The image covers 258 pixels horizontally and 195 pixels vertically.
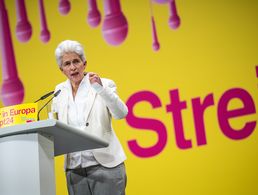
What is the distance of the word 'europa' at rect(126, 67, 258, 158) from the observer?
3.07 metres

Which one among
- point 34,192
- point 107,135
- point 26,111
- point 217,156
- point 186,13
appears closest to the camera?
point 34,192

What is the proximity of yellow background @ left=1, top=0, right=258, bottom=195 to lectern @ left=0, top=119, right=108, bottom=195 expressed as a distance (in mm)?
1706

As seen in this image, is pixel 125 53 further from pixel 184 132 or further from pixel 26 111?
pixel 26 111

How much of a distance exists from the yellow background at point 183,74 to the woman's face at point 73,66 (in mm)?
1093

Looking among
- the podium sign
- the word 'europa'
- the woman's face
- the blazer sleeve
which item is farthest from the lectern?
the word 'europa'

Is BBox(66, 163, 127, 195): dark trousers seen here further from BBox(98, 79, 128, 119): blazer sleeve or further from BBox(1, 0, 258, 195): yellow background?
BBox(1, 0, 258, 195): yellow background

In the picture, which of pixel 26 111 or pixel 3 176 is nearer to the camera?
pixel 3 176

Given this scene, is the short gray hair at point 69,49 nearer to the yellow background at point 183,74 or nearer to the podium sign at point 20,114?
the podium sign at point 20,114

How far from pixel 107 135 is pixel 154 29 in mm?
1429

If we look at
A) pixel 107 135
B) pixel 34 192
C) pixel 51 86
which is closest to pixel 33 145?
pixel 34 192

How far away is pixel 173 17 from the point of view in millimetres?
3250

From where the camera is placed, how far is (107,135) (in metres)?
2.03

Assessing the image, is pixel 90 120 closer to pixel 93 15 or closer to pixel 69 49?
pixel 69 49

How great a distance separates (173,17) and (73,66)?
1379 mm
